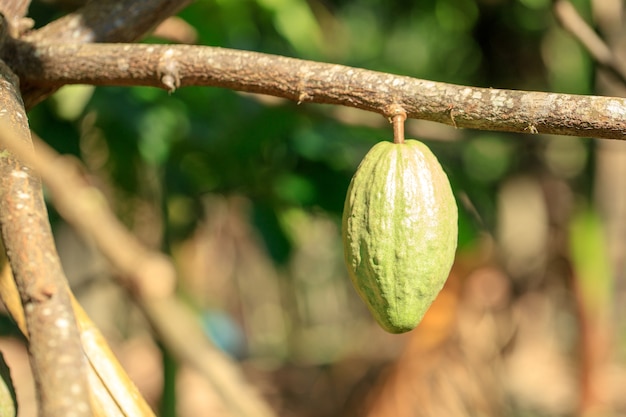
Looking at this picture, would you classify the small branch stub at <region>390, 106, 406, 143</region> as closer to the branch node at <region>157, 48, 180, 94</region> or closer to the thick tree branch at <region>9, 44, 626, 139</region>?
the thick tree branch at <region>9, 44, 626, 139</region>

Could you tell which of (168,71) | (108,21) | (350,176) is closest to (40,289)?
(168,71)

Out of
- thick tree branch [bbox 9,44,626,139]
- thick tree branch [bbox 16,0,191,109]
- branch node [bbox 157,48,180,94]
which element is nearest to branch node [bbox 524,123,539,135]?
thick tree branch [bbox 9,44,626,139]

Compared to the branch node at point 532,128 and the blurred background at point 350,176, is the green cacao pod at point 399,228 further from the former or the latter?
the blurred background at point 350,176

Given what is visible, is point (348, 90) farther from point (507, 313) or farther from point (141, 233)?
point (507, 313)

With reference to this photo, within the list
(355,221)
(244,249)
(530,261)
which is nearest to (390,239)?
(355,221)

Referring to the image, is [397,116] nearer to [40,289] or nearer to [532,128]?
[532,128]
